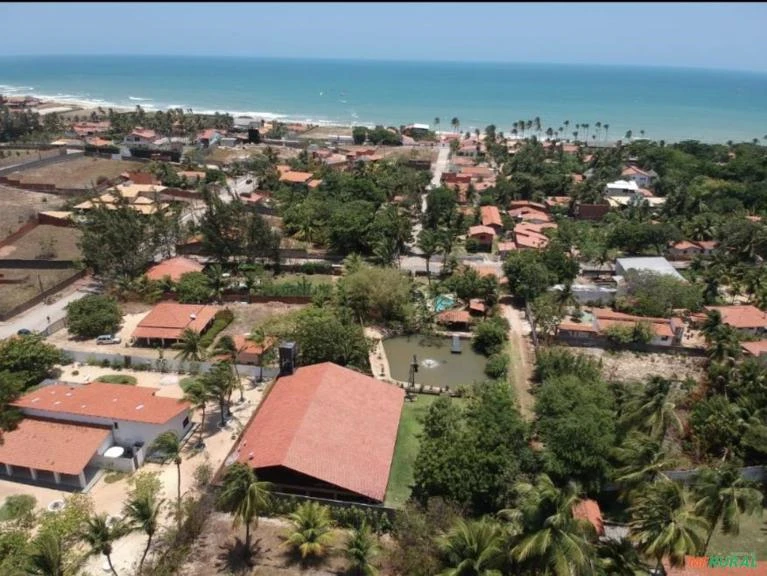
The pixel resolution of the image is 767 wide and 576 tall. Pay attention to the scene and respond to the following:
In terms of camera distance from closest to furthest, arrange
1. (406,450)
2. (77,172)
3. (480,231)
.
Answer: (406,450), (480,231), (77,172)

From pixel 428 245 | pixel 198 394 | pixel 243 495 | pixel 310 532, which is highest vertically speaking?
pixel 428 245

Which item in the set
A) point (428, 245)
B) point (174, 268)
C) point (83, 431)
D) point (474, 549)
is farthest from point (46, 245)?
point (474, 549)

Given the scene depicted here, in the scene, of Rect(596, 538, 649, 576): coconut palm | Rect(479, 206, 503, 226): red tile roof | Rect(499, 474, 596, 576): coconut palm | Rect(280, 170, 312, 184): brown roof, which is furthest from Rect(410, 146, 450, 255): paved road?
Rect(499, 474, 596, 576): coconut palm

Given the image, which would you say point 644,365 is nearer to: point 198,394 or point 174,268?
point 198,394

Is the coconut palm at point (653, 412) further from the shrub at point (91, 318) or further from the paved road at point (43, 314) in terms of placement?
the paved road at point (43, 314)

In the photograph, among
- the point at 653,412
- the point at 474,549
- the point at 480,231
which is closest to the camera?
the point at 474,549

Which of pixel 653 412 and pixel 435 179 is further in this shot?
pixel 435 179

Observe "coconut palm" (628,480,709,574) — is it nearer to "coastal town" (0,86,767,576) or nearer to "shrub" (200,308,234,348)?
"coastal town" (0,86,767,576)
